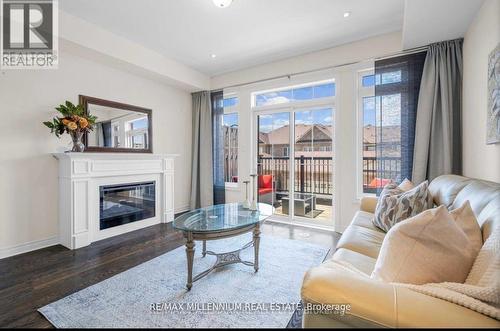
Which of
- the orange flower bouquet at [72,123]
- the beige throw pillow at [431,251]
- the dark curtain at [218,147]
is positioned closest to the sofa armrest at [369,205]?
the beige throw pillow at [431,251]

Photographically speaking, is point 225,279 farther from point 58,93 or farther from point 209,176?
point 58,93

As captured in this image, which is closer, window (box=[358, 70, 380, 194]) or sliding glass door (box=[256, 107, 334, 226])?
window (box=[358, 70, 380, 194])

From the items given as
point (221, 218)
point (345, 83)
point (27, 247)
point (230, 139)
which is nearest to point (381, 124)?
point (345, 83)

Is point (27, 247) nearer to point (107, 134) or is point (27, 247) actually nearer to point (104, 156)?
point (104, 156)

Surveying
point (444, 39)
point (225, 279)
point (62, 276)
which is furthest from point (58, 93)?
point (444, 39)

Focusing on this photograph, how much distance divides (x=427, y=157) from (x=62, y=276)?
3937 mm

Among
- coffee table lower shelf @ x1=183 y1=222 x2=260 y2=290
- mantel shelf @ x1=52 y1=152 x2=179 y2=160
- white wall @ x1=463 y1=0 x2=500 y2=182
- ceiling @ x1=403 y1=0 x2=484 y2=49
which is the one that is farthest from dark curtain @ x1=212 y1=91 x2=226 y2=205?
white wall @ x1=463 y1=0 x2=500 y2=182

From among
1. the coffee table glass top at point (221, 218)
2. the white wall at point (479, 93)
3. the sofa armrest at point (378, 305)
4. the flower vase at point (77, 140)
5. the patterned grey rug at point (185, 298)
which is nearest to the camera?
the sofa armrest at point (378, 305)

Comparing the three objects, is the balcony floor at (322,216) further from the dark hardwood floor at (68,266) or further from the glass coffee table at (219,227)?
the glass coffee table at (219,227)

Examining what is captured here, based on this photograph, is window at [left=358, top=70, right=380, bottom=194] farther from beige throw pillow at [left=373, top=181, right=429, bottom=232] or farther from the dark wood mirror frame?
the dark wood mirror frame

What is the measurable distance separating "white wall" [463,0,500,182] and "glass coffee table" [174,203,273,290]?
1.95 metres

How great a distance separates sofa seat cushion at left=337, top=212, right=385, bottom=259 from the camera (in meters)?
1.63

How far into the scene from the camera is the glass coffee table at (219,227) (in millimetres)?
1883

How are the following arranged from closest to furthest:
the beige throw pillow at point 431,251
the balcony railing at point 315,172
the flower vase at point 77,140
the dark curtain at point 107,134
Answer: the beige throw pillow at point 431,251, the flower vase at point 77,140, the balcony railing at point 315,172, the dark curtain at point 107,134
